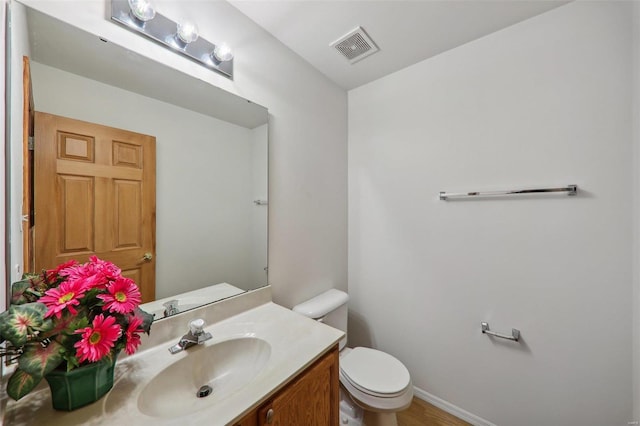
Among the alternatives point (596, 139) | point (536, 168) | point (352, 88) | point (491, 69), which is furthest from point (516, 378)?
point (352, 88)

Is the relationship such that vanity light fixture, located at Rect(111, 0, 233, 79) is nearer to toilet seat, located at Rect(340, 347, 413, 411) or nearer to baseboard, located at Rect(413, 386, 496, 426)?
toilet seat, located at Rect(340, 347, 413, 411)

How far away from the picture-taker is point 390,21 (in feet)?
4.17

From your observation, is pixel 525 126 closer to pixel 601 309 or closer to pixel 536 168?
pixel 536 168

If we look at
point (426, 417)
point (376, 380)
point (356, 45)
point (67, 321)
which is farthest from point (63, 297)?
point (426, 417)

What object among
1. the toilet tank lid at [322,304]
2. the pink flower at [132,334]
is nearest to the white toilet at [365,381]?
the toilet tank lid at [322,304]

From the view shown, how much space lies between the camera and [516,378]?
1303mm

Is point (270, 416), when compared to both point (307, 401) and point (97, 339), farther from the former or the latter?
point (97, 339)

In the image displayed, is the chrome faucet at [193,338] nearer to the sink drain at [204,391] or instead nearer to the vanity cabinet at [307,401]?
the sink drain at [204,391]

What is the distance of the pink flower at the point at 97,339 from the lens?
1.73 feet

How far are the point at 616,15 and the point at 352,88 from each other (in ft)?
4.51

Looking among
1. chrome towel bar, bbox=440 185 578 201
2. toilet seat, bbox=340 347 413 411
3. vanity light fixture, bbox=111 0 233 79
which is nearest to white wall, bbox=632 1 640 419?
chrome towel bar, bbox=440 185 578 201

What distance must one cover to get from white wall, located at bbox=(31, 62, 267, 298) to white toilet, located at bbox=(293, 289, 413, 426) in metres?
0.50

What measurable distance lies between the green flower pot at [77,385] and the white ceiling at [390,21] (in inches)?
60.6

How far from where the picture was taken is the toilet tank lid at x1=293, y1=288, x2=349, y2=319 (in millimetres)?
1405
